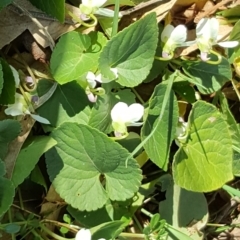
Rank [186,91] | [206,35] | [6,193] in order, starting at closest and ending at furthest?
[6,193] → [206,35] → [186,91]

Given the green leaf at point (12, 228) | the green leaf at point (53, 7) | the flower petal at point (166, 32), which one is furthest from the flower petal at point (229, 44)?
the green leaf at point (12, 228)

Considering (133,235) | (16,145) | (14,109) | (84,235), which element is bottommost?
(133,235)

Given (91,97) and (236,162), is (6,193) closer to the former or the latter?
(91,97)

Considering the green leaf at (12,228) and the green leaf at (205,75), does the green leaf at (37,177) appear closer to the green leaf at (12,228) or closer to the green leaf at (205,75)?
the green leaf at (12,228)

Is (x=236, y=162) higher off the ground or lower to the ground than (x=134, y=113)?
lower

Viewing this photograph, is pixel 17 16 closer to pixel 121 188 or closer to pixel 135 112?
pixel 135 112

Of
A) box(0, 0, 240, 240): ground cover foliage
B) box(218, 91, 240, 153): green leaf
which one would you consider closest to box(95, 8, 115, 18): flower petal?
box(0, 0, 240, 240): ground cover foliage

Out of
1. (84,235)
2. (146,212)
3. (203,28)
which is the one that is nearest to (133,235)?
(146,212)

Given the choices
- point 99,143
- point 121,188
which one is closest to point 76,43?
point 99,143
